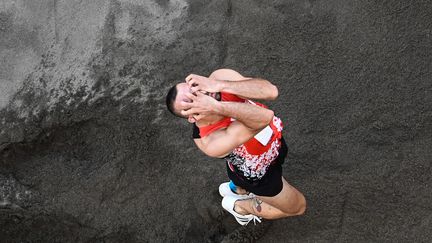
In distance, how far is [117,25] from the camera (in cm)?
445

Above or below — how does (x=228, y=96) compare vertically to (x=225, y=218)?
above

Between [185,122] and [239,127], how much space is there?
4.79ft

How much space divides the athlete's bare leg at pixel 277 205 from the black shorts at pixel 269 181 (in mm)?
97

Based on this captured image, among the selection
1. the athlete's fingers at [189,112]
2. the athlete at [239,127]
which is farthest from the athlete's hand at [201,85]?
the athlete's fingers at [189,112]

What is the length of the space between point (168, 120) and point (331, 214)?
4.68 ft

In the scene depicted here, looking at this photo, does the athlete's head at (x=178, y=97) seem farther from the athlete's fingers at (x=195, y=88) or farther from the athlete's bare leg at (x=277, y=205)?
the athlete's bare leg at (x=277, y=205)

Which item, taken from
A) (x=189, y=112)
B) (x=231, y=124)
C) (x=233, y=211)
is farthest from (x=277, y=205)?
(x=189, y=112)

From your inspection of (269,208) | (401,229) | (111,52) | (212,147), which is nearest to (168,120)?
(111,52)

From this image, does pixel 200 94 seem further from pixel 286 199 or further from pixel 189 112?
pixel 286 199

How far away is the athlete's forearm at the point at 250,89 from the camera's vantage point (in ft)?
9.36

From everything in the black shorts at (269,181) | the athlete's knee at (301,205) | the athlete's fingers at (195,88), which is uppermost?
the athlete's fingers at (195,88)

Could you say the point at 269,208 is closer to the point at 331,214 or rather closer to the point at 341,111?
the point at 331,214

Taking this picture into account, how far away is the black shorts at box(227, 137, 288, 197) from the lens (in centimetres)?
328

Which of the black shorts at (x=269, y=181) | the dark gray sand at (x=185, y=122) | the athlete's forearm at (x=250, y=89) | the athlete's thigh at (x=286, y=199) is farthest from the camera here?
the dark gray sand at (x=185, y=122)
